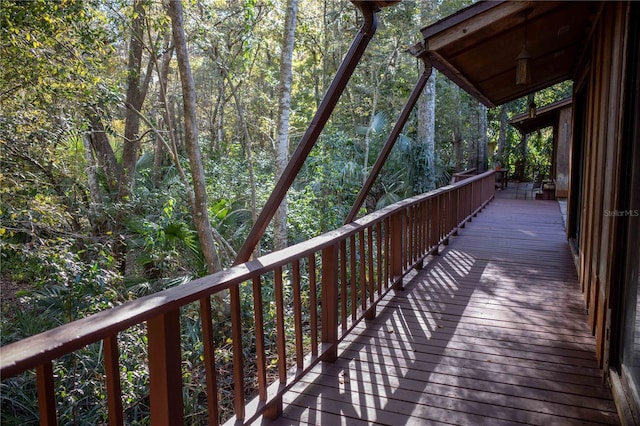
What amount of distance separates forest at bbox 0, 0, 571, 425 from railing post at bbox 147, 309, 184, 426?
2.31 metres

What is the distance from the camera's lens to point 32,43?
4.43 meters

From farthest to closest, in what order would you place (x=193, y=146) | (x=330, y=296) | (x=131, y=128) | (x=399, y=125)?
(x=131, y=128) → (x=193, y=146) → (x=399, y=125) → (x=330, y=296)

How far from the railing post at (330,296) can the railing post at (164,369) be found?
1.34 meters

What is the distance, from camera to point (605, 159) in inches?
112

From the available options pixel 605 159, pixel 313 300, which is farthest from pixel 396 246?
pixel 605 159

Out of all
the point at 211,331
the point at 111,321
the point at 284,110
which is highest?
the point at 284,110

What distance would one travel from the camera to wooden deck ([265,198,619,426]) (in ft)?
7.45

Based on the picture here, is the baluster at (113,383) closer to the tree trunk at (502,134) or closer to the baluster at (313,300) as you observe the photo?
the baluster at (313,300)

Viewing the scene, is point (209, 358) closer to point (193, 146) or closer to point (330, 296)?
point (330, 296)

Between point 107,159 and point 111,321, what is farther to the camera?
point 107,159

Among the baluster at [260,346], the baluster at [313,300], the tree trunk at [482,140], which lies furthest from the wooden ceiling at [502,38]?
the tree trunk at [482,140]

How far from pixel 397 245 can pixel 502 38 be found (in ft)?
6.62

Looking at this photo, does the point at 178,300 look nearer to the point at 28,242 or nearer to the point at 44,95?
the point at 28,242

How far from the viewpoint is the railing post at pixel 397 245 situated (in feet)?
13.0
